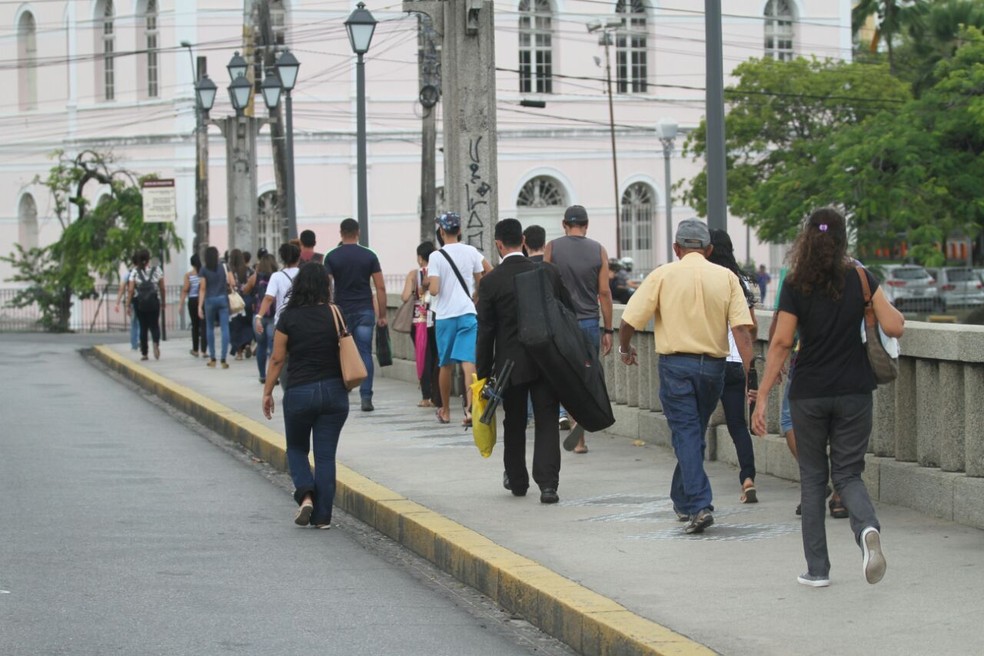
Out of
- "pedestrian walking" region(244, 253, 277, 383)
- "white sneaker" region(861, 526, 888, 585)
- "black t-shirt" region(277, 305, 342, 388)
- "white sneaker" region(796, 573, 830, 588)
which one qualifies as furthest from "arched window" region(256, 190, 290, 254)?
"white sneaker" region(861, 526, 888, 585)

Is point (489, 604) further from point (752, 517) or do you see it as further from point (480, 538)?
point (752, 517)

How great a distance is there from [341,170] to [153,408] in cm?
3360

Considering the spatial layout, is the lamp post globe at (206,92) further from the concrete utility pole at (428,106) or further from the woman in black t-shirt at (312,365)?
the woman in black t-shirt at (312,365)

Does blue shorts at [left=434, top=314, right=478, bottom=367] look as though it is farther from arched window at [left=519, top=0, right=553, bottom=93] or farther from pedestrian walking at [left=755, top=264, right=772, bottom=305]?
arched window at [left=519, top=0, right=553, bottom=93]

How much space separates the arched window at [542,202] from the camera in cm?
5603

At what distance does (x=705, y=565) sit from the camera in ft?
27.8

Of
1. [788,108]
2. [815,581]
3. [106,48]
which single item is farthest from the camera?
[106,48]

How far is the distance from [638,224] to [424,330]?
41344 millimetres

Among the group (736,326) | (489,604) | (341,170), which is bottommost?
(489,604)

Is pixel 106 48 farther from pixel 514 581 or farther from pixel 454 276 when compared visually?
pixel 514 581

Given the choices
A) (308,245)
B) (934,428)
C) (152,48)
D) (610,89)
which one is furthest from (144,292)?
(152,48)

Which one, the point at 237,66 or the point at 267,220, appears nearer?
the point at 237,66

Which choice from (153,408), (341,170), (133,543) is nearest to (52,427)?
(153,408)

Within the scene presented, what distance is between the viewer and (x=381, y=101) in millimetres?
54406
